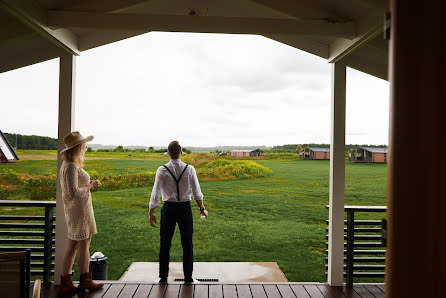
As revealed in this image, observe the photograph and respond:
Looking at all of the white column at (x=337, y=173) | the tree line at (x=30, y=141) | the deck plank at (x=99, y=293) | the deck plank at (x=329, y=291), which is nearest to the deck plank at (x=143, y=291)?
the deck plank at (x=99, y=293)

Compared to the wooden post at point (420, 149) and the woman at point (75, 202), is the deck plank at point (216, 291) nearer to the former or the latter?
the woman at point (75, 202)

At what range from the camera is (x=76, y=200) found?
10.2 feet

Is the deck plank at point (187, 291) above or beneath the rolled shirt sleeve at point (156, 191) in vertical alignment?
beneath

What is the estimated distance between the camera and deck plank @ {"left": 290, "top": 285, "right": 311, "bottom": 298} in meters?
3.35

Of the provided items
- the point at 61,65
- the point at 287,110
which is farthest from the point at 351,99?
the point at 61,65

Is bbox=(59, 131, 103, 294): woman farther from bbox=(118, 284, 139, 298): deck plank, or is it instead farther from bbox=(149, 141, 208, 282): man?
bbox=(149, 141, 208, 282): man

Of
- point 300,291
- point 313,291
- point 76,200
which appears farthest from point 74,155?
point 313,291

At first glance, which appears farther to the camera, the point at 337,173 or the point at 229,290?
the point at 337,173

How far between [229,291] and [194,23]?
7.70 feet

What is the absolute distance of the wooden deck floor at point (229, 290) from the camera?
Result: 3.31m

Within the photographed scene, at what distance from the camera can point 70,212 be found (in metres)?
3.13

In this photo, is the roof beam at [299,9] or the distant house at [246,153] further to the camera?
the distant house at [246,153]

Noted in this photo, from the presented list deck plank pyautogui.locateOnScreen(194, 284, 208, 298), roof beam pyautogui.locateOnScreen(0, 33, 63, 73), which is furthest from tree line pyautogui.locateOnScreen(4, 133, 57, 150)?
deck plank pyautogui.locateOnScreen(194, 284, 208, 298)

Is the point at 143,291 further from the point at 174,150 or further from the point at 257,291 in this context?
the point at 174,150
